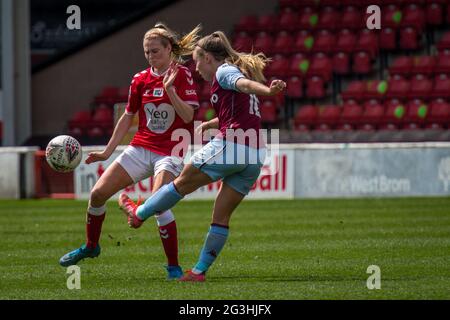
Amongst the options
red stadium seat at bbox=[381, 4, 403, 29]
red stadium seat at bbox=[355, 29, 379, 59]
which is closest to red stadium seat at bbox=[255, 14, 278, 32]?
red stadium seat at bbox=[355, 29, 379, 59]

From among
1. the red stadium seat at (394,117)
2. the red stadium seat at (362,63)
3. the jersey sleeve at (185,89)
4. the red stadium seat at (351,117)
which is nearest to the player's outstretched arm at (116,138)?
the jersey sleeve at (185,89)

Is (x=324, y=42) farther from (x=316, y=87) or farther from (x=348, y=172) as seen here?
(x=348, y=172)

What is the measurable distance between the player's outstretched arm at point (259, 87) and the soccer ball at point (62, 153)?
75.0 inches

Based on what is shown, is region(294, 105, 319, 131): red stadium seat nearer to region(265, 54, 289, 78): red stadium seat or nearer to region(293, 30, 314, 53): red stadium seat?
region(265, 54, 289, 78): red stadium seat

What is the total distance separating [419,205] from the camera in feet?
56.5

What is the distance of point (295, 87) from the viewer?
25.0m

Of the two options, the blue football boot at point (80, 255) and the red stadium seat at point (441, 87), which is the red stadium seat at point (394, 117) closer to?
the red stadium seat at point (441, 87)

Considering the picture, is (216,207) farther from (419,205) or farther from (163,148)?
(419,205)

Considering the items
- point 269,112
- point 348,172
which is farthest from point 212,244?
point 269,112

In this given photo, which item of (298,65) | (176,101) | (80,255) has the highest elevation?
(298,65)

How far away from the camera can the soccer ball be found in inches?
374

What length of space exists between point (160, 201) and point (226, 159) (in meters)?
0.63
